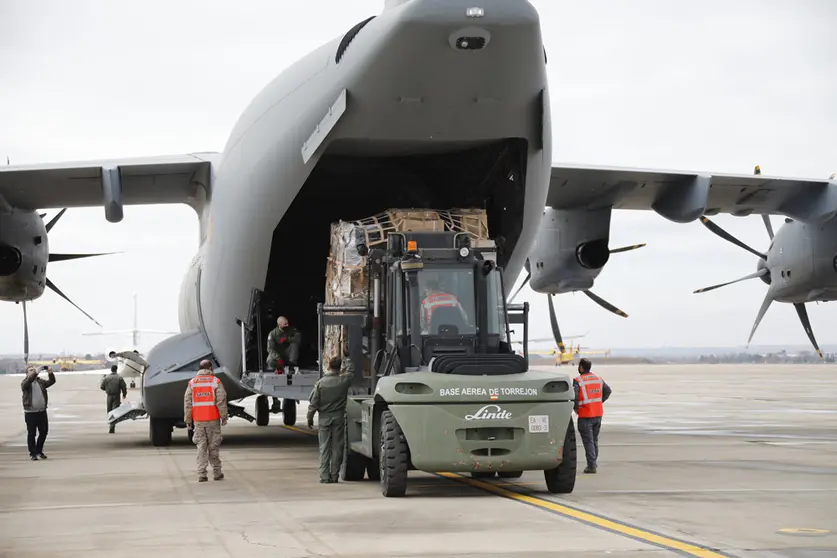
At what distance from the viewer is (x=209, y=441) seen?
12.0 m

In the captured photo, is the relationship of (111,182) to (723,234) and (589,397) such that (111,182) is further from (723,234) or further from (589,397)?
(723,234)

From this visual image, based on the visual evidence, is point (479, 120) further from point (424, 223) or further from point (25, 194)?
point (25, 194)

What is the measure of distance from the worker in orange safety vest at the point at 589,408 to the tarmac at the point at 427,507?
268mm

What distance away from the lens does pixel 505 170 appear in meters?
13.2

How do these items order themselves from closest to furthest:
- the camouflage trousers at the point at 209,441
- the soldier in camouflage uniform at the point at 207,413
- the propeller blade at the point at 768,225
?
the camouflage trousers at the point at 209,441 < the soldier in camouflage uniform at the point at 207,413 < the propeller blade at the point at 768,225

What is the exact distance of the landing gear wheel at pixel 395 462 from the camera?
9703 millimetres

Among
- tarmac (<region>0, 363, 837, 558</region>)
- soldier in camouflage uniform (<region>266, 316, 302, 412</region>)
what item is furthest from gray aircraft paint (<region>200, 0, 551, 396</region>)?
tarmac (<region>0, 363, 837, 558</region>)

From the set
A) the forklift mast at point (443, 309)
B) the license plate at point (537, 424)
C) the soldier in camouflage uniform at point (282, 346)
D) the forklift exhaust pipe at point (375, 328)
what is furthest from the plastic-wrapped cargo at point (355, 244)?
the license plate at point (537, 424)

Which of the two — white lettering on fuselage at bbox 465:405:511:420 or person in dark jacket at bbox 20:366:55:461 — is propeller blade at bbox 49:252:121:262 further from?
white lettering on fuselage at bbox 465:405:511:420

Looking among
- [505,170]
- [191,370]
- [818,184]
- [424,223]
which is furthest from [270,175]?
[818,184]

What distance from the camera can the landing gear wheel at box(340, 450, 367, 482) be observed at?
37.1 ft

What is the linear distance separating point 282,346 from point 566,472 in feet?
17.8

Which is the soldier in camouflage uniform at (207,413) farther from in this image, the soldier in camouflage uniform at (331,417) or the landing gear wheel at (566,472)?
the landing gear wheel at (566,472)

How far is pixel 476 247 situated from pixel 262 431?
10.9m
